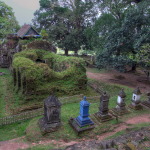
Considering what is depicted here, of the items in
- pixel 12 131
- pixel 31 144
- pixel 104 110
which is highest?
pixel 104 110

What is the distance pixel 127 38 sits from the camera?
19719mm

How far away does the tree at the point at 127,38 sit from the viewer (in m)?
18.2

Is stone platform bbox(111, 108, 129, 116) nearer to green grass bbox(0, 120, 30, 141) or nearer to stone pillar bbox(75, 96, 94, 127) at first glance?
stone pillar bbox(75, 96, 94, 127)

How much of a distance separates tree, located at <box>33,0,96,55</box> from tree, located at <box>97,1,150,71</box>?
16364 mm

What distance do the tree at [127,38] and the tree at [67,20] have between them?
53.7 ft

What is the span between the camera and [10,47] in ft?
95.0

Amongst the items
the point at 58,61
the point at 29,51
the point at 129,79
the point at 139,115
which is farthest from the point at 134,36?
the point at 29,51

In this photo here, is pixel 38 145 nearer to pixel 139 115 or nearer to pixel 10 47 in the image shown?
pixel 139 115

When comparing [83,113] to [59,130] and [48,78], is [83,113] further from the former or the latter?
[48,78]

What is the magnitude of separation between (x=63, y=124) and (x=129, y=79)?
16844 millimetres

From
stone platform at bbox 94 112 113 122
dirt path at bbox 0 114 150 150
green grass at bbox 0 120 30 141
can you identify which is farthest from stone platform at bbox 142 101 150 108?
green grass at bbox 0 120 30 141

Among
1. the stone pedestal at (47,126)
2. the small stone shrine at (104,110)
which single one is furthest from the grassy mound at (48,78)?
the small stone shrine at (104,110)

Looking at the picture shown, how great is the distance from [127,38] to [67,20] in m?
22.6

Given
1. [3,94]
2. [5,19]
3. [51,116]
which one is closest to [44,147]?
[51,116]
